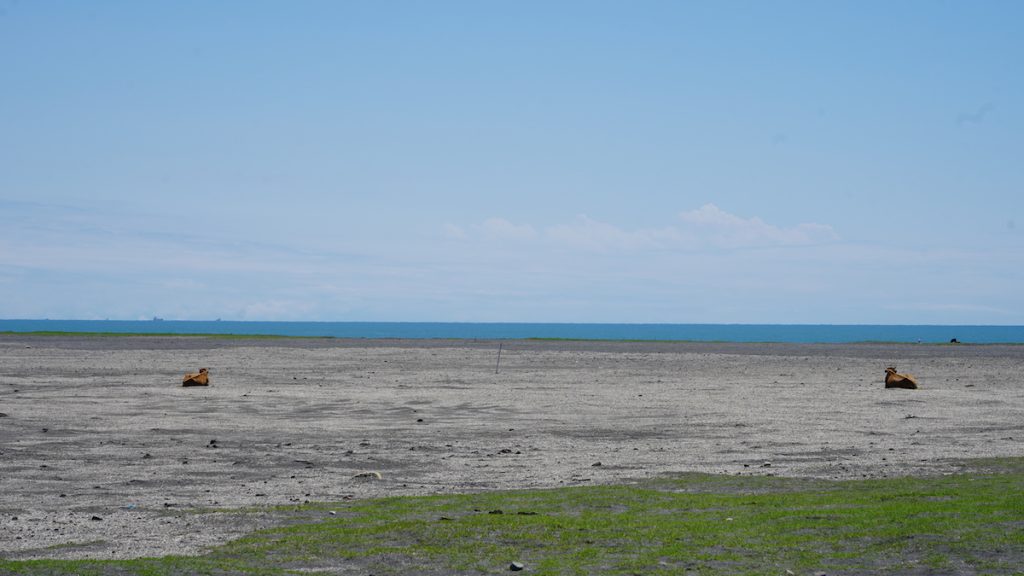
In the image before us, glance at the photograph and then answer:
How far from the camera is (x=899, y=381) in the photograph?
3859cm

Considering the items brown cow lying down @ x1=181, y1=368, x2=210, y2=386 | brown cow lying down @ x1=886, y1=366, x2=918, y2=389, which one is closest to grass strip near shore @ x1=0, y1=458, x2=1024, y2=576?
brown cow lying down @ x1=886, y1=366, x2=918, y2=389

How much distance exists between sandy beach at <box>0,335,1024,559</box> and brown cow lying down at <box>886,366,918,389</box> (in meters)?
0.45

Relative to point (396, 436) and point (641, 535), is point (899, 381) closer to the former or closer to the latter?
point (396, 436)

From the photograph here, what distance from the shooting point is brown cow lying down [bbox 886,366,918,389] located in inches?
1508

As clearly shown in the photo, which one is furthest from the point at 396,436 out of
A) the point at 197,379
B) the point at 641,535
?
the point at 197,379

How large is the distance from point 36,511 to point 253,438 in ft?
28.4

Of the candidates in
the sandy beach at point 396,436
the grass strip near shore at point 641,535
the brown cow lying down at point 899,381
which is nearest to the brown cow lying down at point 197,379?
the sandy beach at point 396,436

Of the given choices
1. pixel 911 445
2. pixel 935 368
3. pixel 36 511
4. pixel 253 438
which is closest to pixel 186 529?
pixel 36 511

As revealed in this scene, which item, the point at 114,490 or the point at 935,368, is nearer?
the point at 114,490

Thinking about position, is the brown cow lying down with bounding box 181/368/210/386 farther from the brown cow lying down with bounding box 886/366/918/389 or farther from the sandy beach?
the brown cow lying down with bounding box 886/366/918/389

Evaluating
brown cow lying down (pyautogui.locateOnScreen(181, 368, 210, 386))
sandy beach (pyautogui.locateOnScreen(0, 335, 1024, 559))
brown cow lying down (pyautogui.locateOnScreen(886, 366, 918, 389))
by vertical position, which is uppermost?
brown cow lying down (pyautogui.locateOnScreen(886, 366, 918, 389))

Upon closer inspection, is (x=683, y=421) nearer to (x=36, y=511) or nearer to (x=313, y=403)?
(x=313, y=403)

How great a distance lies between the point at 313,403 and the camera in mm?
30969

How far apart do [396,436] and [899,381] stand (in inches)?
898
